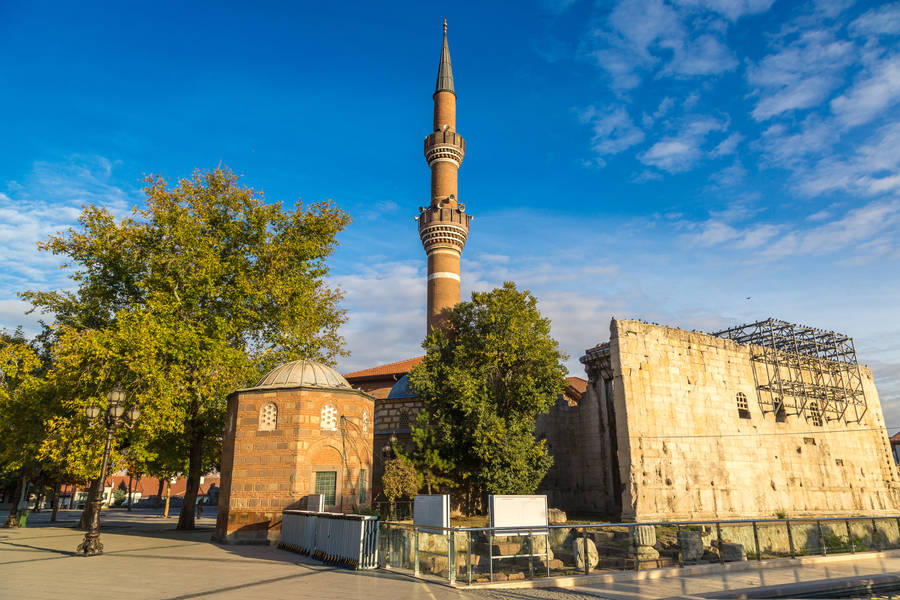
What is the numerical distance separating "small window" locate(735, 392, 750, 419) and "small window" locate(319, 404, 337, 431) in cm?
1960

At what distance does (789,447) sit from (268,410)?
25039mm

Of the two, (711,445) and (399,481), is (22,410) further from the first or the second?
(711,445)

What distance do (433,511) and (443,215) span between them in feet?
89.4

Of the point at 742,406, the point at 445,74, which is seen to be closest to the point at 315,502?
the point at 742,406

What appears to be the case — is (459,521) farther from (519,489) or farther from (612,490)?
(612,490)

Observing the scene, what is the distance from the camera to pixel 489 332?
24.2m

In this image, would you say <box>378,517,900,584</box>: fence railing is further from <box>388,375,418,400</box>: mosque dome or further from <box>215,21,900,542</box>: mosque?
<box>388,375,418,400</box>: mosque dome

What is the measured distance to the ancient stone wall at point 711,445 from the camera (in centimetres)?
2291

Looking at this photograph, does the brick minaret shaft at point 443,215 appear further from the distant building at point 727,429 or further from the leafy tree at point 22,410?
the leafy tree at point 22,410

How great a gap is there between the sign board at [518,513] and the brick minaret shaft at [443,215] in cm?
2317

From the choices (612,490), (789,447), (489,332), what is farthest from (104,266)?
(789,447)

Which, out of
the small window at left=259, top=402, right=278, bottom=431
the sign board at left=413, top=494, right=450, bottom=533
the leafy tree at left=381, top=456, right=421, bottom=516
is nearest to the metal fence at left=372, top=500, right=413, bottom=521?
the leafy tree at left=381, top=456, right=421, bottom=516

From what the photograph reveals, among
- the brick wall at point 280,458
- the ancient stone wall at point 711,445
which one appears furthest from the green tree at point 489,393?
the brick wall at point 280,458

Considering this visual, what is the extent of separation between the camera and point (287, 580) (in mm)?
9555
